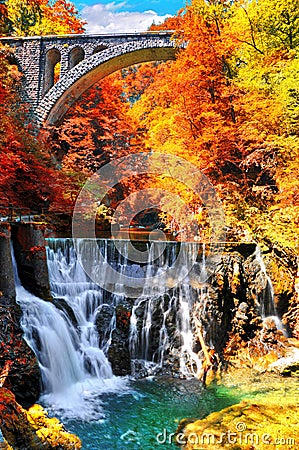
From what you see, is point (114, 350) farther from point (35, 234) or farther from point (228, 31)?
point (228, 31)

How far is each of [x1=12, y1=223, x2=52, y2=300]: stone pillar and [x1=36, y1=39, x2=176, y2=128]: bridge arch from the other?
10152 millimetres

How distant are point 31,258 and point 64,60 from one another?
11.8 metres

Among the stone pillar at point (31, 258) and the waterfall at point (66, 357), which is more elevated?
the stone pillar at point (31, 258)

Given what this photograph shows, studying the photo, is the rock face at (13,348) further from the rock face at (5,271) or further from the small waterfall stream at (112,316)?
the small waterfall stream at (112,316)

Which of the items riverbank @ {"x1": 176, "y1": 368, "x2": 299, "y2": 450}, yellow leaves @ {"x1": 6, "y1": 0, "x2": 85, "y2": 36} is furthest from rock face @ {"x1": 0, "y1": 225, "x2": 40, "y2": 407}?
yellow leaves @ {"x1": 6, "y1": 0, "x2": 85, "y2": 36}

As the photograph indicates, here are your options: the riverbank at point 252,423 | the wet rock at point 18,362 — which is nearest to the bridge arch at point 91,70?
the wet rock at point 18,362

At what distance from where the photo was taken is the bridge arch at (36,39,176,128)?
51.2 feet

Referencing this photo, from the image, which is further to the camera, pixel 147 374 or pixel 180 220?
pixel 180 220

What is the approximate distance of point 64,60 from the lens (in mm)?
16406

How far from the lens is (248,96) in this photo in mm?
10086

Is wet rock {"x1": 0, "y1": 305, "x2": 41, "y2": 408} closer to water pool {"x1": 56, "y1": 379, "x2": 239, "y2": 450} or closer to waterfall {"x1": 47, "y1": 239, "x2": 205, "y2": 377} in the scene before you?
water pool {"x1": 56, "y1": 379, "x2": 239, "y2": 450}

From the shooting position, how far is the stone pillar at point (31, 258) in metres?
7.75

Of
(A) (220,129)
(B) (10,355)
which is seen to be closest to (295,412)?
(B) (10,355)

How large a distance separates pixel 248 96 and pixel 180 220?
4.22 meters
